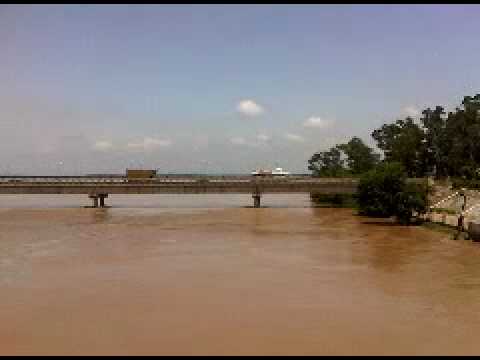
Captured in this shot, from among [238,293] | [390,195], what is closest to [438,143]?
[390,195]

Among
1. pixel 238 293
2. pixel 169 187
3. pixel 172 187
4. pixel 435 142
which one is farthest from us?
pixel 435 142

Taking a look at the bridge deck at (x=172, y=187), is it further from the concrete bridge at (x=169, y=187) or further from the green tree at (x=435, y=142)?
the green tree at (x=435, y=142)

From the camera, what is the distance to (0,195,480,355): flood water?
A: 1791 centimetres

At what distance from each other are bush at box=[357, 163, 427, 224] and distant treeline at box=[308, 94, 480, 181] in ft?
56.9

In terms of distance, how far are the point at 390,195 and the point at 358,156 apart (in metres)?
34.9

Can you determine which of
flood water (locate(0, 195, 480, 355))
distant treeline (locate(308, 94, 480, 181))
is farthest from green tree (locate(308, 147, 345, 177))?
flood water (locate(0, 195, 480, 355))

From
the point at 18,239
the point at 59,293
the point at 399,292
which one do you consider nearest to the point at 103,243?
the point at 18,239

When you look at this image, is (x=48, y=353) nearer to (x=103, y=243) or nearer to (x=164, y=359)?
(x=164, y=359)

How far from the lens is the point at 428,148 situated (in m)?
85.8

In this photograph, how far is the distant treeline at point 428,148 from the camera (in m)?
77.6

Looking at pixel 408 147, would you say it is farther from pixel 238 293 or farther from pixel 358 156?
pixel 238 293

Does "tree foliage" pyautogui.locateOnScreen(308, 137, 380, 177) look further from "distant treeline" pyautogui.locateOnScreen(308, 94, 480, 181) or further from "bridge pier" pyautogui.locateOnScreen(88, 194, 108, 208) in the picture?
"bridge pier" pyautogui.locateOnScreen(88, 194, 108, 208)

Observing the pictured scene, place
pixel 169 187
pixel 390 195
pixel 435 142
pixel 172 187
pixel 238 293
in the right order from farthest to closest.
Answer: pixel 435 142
pixel 169 187
pixel 172 187
pixel 390 195
pixel 238 293

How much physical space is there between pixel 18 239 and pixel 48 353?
29302 mm
